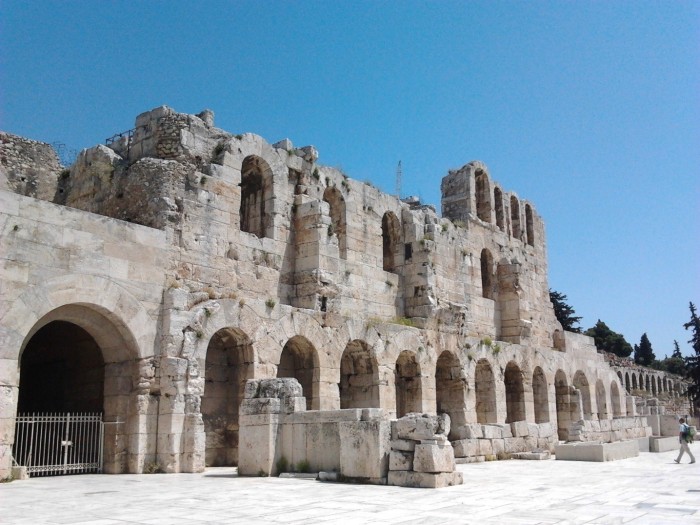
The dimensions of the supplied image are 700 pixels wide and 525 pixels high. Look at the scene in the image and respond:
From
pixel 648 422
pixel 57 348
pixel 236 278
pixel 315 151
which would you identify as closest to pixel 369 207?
pixel 315 151

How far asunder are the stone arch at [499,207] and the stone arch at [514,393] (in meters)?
6.86

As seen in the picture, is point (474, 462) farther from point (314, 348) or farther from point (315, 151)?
point (315, 151)

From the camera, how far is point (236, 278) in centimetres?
1788

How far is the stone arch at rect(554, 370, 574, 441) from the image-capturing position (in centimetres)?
2975

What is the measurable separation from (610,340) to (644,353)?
1067cm

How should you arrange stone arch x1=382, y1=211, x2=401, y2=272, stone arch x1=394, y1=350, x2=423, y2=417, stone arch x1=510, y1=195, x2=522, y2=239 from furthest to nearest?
stone arch x1=510, y1=195, x2=522, y2=239
stone arch x1=382, y1=211, x2=401, y2=272
stone arch x1=394, y1=350, x2=423, y2=417

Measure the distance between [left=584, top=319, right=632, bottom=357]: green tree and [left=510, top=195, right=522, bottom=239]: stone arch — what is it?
172ft

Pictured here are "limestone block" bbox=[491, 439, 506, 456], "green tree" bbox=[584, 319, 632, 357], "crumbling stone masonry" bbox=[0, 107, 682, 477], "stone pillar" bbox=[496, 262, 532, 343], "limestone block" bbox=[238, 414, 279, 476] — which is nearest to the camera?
"limestone block" bbox=[238, 414, 279, 476]

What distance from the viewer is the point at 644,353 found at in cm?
9019

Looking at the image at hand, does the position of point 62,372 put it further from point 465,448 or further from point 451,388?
point 451,388

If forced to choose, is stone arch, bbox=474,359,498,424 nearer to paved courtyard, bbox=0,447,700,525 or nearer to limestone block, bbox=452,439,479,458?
limestone block, bbox=452,439,479,458

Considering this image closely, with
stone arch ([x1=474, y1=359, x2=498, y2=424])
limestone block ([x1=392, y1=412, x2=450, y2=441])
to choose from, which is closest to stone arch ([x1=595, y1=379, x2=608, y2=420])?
stone arch ([x1=474, y1=359, x2=498, y2=424])

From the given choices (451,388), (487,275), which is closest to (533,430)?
(451,388)

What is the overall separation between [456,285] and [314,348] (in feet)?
31.5
